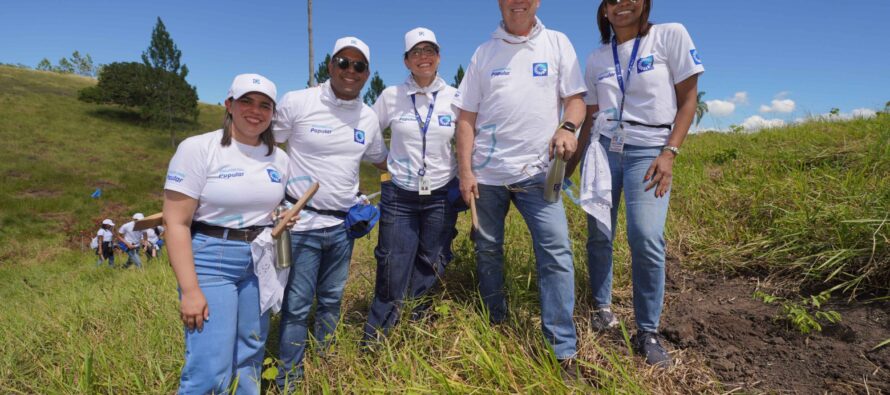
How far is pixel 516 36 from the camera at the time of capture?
2.65m

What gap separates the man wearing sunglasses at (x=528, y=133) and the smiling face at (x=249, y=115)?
43.5 inches

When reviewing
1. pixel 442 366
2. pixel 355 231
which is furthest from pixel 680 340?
pixel 355 231

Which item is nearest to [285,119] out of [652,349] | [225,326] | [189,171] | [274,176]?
[274,176]

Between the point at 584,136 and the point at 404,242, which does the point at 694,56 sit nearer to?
the point at 584,136

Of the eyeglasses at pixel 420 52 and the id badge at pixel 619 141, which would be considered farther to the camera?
the eyeglasses at pixel 420 52

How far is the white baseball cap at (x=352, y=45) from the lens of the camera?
2.93 meters

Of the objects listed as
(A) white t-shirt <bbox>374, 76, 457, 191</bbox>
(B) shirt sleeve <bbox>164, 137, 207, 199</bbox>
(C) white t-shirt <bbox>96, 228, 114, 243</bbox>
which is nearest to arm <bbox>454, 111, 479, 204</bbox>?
(A) white t-shirt <bbox>374, 76, 457, 191</bbox>

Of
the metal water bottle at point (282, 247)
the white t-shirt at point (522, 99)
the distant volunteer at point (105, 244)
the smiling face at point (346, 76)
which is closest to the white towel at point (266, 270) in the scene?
the metal water bottle at point (282, 247)

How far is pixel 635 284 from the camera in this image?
2.57 m

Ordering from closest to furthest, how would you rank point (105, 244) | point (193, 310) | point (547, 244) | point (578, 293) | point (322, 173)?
point (193, 310) < point (547, 244) < point (322, 173) < point (578, 293) < point (105, 244)

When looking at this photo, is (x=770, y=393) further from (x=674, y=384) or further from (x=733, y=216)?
(x=733, y=216)

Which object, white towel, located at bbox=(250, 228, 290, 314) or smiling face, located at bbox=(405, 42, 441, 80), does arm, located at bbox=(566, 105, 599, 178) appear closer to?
smiling face, located at bbox=(405, 42, 441, 80)

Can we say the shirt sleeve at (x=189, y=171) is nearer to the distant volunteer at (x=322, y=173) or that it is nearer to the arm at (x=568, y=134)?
the distant volunteer at (x=322, y=173)

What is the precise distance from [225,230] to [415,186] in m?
1.15
